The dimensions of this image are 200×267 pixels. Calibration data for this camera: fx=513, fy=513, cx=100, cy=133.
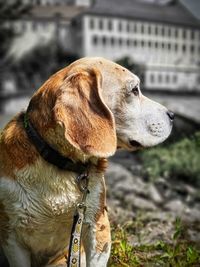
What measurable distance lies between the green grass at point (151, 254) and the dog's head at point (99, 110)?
980 mm

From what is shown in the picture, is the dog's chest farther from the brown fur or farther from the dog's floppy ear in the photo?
the dog's floppy ear

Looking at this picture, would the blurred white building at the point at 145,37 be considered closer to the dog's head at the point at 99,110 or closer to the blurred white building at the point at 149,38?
the blurred white building at the point at 149,38

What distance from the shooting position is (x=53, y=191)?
8.40 ft

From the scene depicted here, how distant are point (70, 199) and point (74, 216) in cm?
9

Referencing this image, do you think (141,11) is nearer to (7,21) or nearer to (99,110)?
(7,21)

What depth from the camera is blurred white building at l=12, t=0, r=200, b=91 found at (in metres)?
22.8

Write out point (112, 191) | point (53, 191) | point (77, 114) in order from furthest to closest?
point (112, 191), point (53, 191), point (77, 114)

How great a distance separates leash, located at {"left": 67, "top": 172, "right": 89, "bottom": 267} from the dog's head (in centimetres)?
25

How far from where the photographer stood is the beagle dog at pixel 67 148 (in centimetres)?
→ 244

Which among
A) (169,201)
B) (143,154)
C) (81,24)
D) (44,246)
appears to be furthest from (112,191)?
(81,24)

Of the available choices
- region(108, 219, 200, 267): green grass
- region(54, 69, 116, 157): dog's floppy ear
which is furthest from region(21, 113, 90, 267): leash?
region(108, 219, 200, 267): green grass

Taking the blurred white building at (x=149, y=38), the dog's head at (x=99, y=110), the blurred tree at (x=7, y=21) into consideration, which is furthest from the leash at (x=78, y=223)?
the blurred tree at (x=7, y=21)

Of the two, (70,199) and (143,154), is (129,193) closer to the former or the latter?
(143,154)

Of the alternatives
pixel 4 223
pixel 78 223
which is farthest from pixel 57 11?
pixel 78 223
